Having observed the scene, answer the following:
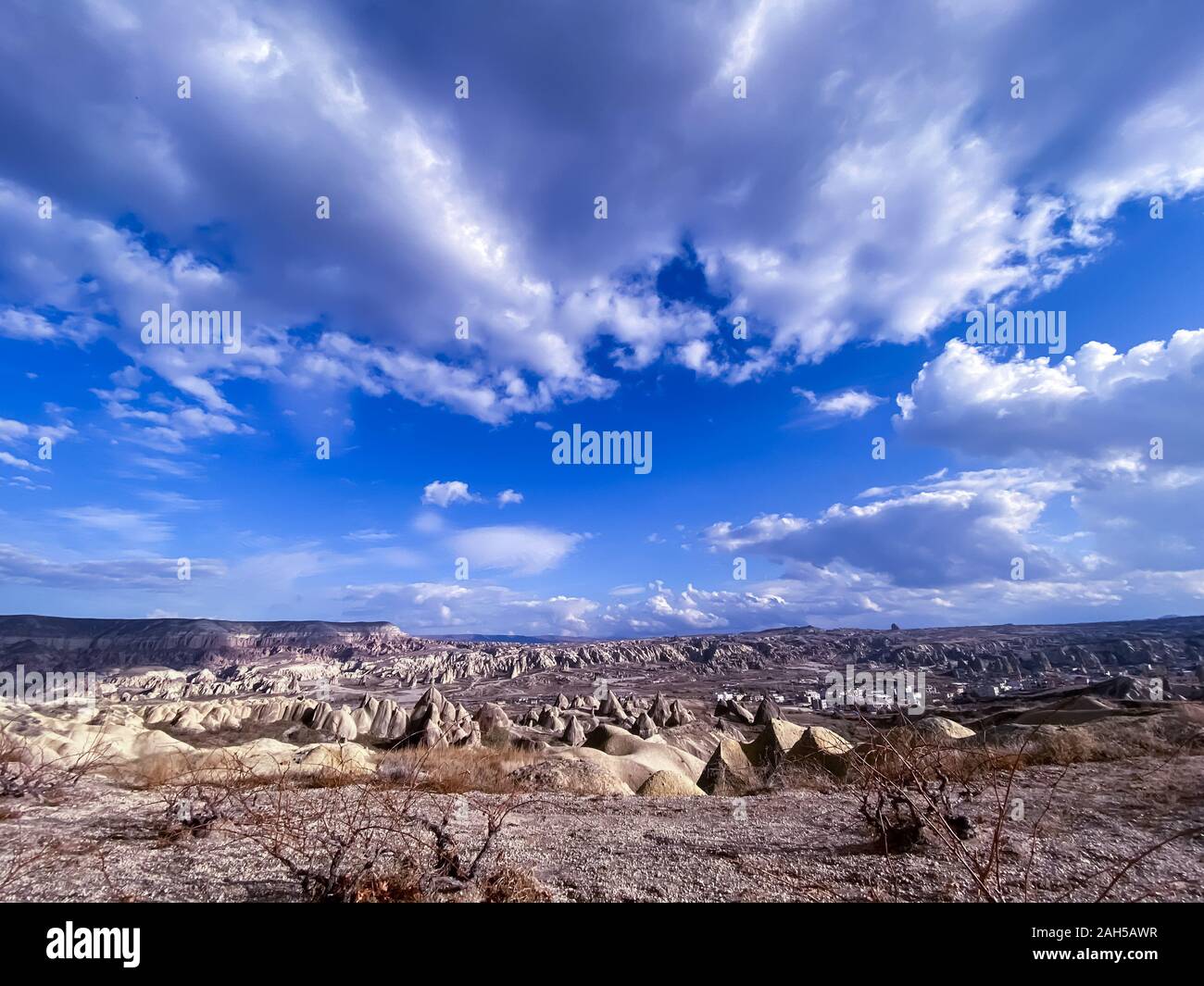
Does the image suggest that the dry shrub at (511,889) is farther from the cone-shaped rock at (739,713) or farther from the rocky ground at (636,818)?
the cone-shaped rock at (739,713)

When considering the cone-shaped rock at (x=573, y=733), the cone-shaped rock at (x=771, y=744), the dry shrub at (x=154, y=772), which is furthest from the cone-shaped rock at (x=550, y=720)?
the dry shrub at (x=154, y=772)

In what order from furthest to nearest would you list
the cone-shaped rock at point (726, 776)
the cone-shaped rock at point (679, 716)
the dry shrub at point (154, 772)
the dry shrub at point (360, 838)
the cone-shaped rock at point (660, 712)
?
the cone-shaped rock at point (660, 712)
the cone-shaped rock at point (679, 716)
the cone-shaped rock at point (726, 776)
the dry shrub at point (154, 772)
the dry shrub at point (360, 838)

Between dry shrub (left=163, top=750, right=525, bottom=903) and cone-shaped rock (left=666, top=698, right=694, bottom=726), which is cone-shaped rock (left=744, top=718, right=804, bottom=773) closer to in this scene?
dry shrub (left=163, top=750, right=525, bottom=903)

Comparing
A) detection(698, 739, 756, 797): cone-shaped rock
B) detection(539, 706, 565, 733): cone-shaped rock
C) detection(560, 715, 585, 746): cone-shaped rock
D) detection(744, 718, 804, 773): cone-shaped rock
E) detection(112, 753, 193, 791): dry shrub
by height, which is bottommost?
detection(539, 706, 565, 733): cone-shaped rock

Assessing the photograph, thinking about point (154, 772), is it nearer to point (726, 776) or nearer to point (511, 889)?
point (511, 889)

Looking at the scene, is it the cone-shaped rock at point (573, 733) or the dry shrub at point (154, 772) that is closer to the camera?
the dry shrub at point (154, 772)

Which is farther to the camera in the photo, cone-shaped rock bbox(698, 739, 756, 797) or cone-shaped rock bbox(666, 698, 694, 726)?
cone-shaped rock bbox(666, 698, 694, 726)

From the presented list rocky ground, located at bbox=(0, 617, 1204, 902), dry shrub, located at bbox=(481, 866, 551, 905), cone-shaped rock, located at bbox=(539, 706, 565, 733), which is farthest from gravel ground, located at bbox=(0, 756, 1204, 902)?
cone-shaped rock, located at bbox=(539, 706, 565, 733)

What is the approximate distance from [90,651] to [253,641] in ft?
119

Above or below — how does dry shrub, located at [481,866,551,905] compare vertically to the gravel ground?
above

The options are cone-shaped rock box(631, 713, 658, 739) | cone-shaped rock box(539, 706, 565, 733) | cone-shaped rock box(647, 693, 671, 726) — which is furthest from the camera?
cone-shaped rock box(647, 693, 671, 726)

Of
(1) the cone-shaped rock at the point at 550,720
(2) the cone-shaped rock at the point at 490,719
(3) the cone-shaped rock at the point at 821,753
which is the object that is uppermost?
(3) the cone-shaped rock at the point at 821,753

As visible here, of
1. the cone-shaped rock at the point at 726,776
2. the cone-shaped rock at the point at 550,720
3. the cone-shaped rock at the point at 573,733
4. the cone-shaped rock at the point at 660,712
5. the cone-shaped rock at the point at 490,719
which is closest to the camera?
the cone-shaped rock at the point at 726,776
